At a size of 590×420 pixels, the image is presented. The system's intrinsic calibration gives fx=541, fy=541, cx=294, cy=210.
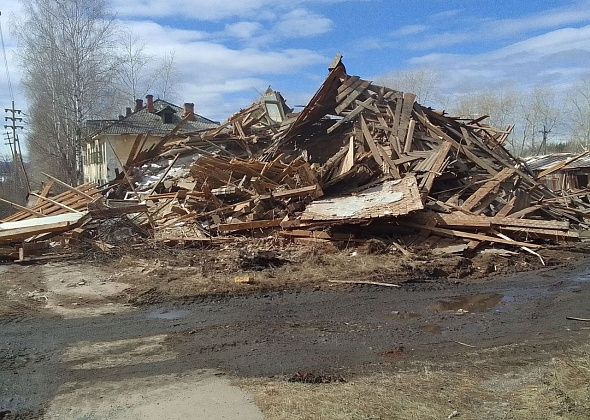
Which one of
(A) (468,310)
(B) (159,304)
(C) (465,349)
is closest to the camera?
(C) (465,349)

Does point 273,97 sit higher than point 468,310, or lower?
higher

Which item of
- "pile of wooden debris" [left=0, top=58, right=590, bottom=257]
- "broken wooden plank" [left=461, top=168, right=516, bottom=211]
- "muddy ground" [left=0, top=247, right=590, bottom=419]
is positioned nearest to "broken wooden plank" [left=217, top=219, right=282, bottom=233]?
"pile of wooden debris" [left=0, top=58, right=590, bottom=257]

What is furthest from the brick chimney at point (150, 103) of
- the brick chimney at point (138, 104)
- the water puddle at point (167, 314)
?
the water puddle at point (167, 314)

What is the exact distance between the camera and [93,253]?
11.9 meters

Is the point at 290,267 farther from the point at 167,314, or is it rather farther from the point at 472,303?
the point at 472,303

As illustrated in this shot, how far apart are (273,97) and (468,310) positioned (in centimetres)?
1617

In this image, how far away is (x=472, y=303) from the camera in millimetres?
8281

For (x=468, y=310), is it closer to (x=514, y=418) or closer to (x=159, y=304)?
(x=514, y=418)

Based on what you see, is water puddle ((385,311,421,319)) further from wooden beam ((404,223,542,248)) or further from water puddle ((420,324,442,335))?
wooden beam ((404,223,542,248))

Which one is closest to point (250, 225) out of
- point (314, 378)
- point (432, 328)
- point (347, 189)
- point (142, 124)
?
point (347, 189)

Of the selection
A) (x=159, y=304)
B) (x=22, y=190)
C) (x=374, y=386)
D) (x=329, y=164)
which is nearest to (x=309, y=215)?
(x=329, y=164)

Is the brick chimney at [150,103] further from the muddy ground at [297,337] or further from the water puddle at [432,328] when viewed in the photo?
the water puddle at [432,328]

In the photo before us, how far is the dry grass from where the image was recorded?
13.8 ft

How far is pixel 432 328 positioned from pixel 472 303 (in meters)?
1.64
